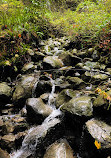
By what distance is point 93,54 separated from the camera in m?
4.91

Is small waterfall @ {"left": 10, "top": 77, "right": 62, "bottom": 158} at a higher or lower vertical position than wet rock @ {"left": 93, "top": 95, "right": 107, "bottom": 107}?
lower

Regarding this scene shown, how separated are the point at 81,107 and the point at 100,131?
59cm

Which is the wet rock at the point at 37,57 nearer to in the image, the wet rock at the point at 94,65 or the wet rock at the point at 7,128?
the wet rock at the point at 94,65

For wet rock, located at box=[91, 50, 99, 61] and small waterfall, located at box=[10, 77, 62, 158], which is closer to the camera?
small waterfall, located at box=[10, 77, 62, 158]

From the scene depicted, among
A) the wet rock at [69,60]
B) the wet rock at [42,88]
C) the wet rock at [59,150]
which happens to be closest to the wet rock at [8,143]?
the wet rock at [59,150]

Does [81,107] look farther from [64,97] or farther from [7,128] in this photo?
[7,128]

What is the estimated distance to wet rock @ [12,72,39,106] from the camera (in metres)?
3.61

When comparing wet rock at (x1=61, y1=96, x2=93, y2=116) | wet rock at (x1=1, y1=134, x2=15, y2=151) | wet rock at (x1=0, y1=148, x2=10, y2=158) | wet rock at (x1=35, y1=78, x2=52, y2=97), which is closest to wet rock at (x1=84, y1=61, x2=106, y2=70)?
wet rock at (x1=35, y1=78, x2=52, y2=97)

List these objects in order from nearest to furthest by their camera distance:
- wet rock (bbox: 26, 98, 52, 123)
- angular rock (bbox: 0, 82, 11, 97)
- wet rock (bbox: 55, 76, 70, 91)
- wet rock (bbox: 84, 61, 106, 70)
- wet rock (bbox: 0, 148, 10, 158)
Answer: wet rock (bbox: 0, 148, 10, 158)
wet rock (bbox: 26, 98, 52, 123)
angular rock (bbox: 0, 82, 11, 97)
wet rock (bbox: 55, 76, 70, 91)
wet rock (bbox: 84, 61, 106, 70)

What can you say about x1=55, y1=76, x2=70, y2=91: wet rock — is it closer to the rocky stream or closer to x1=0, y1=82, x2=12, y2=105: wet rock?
the rocky stream

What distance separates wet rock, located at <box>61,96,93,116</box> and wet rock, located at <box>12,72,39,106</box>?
1523 millimetres

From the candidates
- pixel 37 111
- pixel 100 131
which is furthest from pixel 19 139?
pixel 100 131

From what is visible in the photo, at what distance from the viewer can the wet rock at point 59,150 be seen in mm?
2322

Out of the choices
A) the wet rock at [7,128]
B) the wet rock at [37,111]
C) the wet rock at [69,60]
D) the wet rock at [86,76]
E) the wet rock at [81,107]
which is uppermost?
the wet rock at [69,60]
